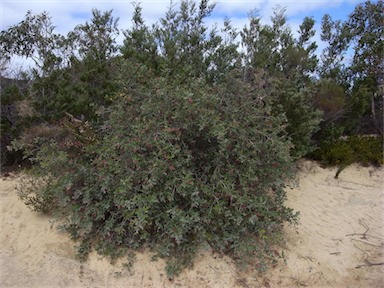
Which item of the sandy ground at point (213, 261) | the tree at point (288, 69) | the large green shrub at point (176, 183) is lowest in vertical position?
the sandy ground at point (213, 261)

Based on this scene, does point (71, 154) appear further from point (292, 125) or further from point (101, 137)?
point (292, 125)

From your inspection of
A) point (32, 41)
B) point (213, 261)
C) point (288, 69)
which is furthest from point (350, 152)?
point (32, 41)

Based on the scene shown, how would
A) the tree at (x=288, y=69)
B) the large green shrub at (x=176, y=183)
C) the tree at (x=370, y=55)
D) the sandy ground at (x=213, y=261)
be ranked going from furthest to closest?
1. the tree at (x=370, y=55)
2. the tree at (x=288, y=69)
3. the large green shrub at (x=176, y=183)
4. the sandy ground at (x=213, y=261)

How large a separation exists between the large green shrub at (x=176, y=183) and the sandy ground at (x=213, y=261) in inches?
6.2

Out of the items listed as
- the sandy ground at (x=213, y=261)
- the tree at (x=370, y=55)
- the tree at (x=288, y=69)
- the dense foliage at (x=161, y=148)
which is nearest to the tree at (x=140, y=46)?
the dense foliage at (x=161, y=148)

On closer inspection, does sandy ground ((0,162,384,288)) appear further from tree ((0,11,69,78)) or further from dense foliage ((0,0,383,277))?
tree ((0,11,69,78))

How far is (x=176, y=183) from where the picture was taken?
3256mm

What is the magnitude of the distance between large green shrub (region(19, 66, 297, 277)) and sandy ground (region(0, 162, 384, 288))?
0.16 meters

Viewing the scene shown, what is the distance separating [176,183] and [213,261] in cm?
94

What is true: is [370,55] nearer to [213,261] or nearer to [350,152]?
[350,152]

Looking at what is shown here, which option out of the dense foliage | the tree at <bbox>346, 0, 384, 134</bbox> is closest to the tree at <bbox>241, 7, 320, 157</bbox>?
the dense foliage

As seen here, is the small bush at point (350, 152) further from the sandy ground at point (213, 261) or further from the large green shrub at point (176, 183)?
the large green shrub at point (176, 183)

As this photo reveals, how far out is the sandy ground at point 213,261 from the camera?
3078 mm

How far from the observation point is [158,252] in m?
3.27
